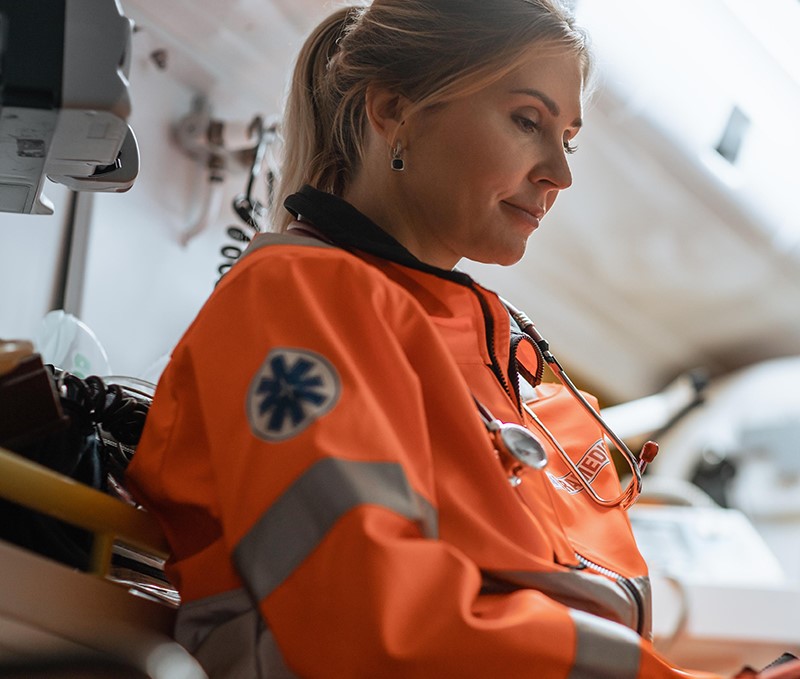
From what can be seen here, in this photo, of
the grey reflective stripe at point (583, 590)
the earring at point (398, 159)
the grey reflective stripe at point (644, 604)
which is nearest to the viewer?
the grey reflective stripe at point (583, 590)

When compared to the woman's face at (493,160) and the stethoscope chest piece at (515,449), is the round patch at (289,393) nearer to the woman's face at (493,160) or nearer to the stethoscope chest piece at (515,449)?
the stethoscope chest piece at (515,449)

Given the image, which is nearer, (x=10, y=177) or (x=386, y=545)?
(x=386, y=545)

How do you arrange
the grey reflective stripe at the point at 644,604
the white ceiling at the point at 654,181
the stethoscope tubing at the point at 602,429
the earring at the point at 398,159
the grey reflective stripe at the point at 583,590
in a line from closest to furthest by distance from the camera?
1. the grey reflective stripe at the point at 583,590
2. the grey reflective stripe at the point at 644,604
3. the stethoscope tubing at the point at 602,429
4. the earring at the point at 398,159
5. the white ceiling at the point at 654,181

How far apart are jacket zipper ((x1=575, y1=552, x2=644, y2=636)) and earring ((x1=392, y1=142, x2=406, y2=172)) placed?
0.49 m

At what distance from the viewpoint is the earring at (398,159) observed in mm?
1263

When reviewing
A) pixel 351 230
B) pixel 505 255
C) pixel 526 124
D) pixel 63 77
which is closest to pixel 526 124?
pixel 526 124

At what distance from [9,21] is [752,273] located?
2.59 m

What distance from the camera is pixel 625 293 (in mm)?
3264

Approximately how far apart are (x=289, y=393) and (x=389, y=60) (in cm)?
57

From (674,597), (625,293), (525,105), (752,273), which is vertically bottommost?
(674,597)

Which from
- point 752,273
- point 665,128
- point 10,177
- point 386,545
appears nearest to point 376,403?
point 386,545

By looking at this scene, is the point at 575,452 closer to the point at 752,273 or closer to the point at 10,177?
Answer: the point at 10,177

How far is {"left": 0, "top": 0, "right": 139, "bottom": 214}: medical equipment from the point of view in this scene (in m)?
0.81

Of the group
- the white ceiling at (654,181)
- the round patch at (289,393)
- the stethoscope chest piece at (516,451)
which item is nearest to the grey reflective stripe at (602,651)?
the stethoscope chest piece at (516,451)
